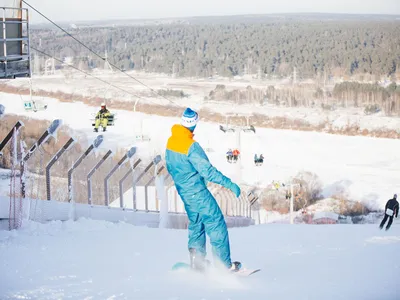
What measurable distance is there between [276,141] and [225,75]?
465 inches

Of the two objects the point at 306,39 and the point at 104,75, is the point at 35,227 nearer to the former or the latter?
the point at 104,75

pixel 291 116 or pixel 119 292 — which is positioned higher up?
pixel 291 116

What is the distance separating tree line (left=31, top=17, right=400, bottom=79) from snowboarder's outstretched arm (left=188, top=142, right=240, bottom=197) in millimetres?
36788

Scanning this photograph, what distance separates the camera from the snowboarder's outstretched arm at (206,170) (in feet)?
9.21

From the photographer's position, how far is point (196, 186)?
2.91m

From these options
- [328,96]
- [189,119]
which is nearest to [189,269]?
[189,119]

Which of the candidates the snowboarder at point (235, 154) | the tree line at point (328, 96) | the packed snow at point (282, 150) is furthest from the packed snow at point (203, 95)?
the snowboarder at point (235, 154)

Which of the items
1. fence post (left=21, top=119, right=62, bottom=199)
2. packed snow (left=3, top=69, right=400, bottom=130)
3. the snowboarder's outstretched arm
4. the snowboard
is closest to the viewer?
the snowboarder's outstretched arm

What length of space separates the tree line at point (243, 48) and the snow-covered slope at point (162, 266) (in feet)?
117

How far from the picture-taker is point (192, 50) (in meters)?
48.6

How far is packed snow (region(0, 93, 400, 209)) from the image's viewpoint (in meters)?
27.2

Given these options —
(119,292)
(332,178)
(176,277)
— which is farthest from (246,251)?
(332,178)

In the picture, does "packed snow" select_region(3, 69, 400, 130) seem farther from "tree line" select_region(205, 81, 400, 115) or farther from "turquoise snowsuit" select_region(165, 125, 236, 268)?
"turquoise snowsuit" select_region(165, 125, 236, 268)

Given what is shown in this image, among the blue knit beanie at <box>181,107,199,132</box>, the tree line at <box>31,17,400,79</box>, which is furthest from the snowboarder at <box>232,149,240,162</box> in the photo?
the tree line at <box>31,17,400,79</box>
